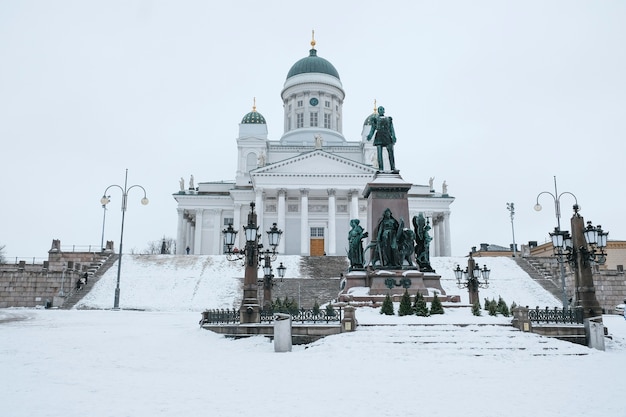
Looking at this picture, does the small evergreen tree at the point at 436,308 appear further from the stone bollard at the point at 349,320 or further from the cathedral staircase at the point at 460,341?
the stone bollard at the point at 349,320

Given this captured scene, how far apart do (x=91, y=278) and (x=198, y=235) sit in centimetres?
2247

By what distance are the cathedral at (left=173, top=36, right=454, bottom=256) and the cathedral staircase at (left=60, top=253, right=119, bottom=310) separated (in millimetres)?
10730

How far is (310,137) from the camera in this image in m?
68.1

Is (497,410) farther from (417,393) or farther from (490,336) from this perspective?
(490,336)

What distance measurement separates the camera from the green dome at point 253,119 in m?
69.0

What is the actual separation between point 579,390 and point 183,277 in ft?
114

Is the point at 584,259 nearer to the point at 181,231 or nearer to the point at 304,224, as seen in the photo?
the point at 304,224

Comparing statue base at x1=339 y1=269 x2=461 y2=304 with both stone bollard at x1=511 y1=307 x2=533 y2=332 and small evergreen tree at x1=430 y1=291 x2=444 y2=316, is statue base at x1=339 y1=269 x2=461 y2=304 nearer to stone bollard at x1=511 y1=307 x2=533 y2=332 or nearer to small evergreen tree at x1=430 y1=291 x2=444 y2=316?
small evergreen tree at x1=430 y1=291 x2=444 y2=316

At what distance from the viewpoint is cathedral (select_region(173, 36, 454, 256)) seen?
56.1m

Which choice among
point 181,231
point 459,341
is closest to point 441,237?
point 181,231

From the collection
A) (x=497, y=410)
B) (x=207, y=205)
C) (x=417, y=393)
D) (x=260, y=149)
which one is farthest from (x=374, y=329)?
(x=260, y=149)

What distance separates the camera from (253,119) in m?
69.1

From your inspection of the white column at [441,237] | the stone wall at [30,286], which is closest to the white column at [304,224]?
the white column at [441,237]

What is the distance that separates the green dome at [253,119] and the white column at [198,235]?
47.0ft
